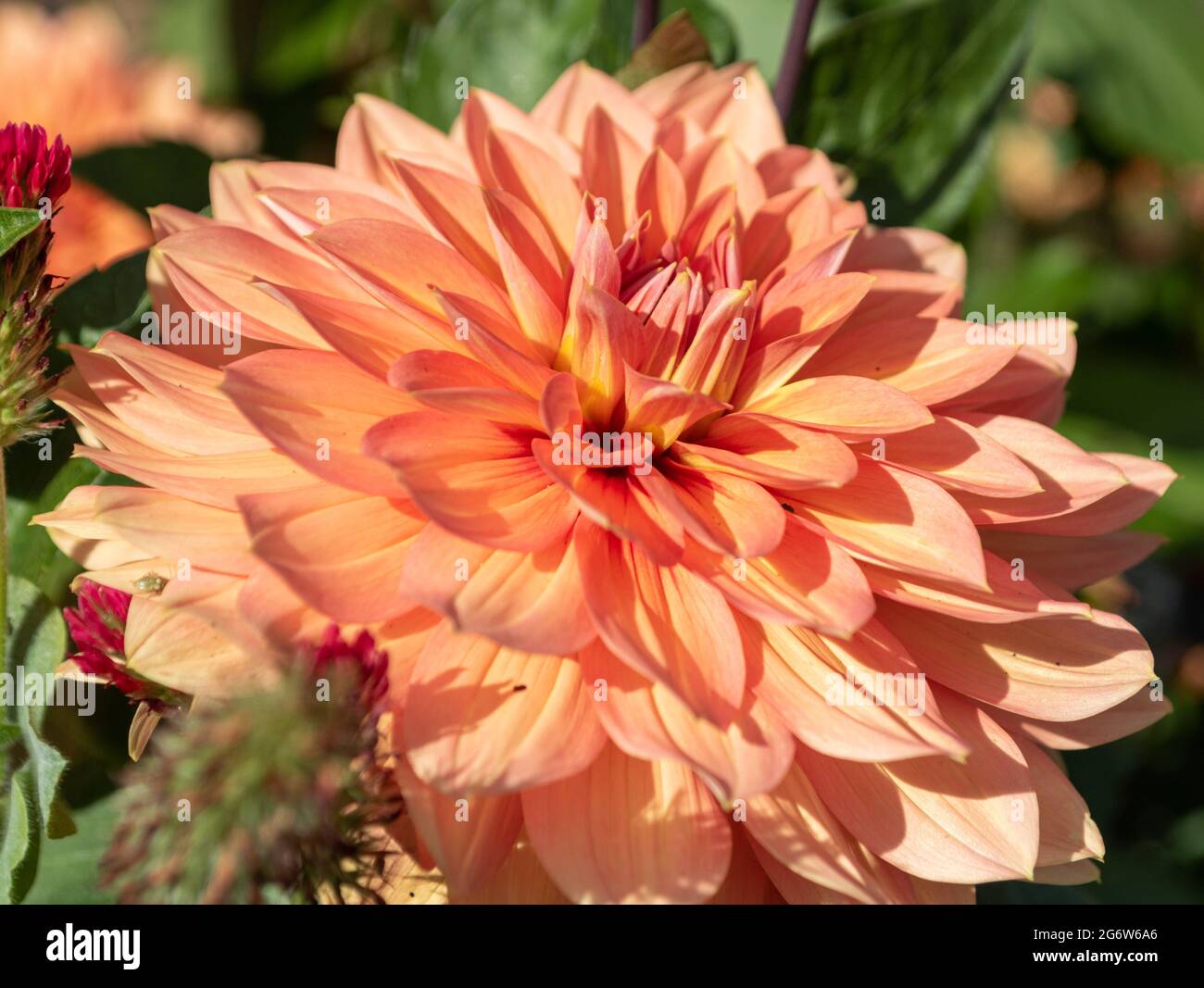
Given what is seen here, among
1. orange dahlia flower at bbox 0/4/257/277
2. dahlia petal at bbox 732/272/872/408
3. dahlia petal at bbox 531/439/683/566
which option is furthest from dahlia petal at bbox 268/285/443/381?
orange dahlia flower at bbox 0/4/257/277

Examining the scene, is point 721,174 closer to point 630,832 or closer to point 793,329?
point 793,329

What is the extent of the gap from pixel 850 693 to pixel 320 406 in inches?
14.2

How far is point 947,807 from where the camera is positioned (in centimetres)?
69

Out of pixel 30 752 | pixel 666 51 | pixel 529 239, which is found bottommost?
Answer: pixel 30 752

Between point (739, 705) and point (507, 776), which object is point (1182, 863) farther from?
point (507, 776)

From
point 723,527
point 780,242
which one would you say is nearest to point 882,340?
point 780,242

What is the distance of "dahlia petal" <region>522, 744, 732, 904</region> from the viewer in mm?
607

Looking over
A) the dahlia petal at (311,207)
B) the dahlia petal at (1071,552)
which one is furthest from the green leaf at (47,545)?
the dahlia petal at (1071,552)

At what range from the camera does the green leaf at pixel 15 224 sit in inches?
25.2

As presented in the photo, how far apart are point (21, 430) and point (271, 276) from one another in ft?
0.60

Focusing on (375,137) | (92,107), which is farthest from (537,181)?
(92,107)

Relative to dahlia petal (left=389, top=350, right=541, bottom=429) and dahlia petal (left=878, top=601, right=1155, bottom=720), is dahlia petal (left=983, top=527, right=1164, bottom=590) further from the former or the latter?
dahlia petal (left=389, top=350, right=541, bottom=429)

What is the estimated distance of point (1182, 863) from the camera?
4.06 feet

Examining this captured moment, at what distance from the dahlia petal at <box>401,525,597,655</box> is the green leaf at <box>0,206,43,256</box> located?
288 mm
